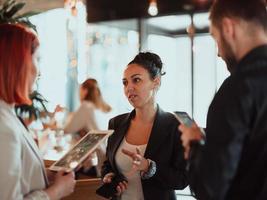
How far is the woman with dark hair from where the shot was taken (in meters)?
2.31

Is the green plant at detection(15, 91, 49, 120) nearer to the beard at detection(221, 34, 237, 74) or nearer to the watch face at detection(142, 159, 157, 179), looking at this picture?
the watch face at detection(142, 159, 157, 179)

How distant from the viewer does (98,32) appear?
26.6 ft

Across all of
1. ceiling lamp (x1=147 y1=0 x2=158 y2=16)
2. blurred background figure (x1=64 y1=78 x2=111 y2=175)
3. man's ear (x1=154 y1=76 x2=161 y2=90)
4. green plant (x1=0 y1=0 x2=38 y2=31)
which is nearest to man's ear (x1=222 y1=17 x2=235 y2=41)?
man's ear (x1=154 y1=76 x2=161 y2=90)

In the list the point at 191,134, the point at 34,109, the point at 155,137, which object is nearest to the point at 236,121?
the point at 191,134

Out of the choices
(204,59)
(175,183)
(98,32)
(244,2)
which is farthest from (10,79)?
(98,32)

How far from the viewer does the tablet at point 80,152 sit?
170 centimetres

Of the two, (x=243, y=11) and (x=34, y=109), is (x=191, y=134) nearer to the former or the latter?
(x=243, y=11)

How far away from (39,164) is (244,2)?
3.17 ft

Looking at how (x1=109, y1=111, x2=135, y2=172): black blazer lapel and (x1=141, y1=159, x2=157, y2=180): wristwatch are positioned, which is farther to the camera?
(x1=109, y1=111, x2=135, y2=172): black blazer lapel

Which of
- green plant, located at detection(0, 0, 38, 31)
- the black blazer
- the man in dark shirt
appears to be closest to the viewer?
the man in dark shirt

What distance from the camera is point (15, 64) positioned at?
1.64m

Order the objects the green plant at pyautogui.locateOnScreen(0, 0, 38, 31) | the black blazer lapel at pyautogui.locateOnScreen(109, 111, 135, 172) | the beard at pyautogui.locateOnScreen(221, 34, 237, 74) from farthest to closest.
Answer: the green plant at pyautogui.locateOnScreen(0, 0, 38, 31) → the black blazer lapel at pyautogui.locateOnScreen(109, 111, 135, 172) → the beard at pyautogui.locateOnScreen(221, 34, 237, 74)

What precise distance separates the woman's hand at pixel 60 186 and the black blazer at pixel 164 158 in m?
0.65

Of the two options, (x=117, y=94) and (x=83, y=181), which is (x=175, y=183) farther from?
(x=117, y=94)
